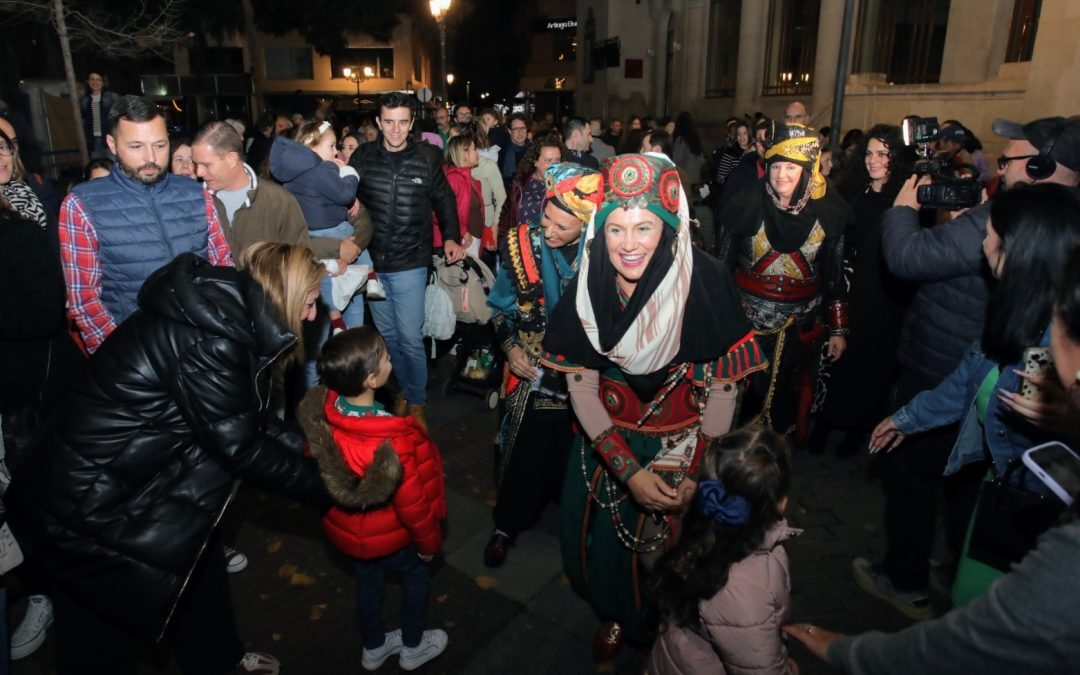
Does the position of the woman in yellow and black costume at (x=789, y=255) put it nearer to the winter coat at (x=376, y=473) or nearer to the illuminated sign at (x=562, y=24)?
the winter coat at (x=376, y=473)

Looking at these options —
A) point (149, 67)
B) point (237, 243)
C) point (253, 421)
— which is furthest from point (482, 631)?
point (149, 67)

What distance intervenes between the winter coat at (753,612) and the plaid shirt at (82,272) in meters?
3.17

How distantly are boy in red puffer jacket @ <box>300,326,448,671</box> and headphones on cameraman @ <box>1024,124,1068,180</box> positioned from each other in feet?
9.47

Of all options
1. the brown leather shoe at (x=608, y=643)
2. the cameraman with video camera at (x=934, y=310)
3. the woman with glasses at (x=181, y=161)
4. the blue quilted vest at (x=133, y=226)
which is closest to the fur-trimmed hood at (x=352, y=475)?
the brown leather shoe at (x=608, y=643)

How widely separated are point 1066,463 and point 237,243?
410cm

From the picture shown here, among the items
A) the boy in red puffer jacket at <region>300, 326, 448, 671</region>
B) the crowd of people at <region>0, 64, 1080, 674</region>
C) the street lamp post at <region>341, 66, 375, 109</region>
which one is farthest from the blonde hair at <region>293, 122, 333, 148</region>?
the street lamp post at <region>341, 66, 375, 109</region>

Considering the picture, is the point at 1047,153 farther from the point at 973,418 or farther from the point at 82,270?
the point at 82,270

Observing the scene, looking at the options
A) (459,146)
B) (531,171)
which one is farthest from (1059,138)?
(459,146)

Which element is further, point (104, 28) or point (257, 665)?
point (104, 28)

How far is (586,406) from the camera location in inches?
113

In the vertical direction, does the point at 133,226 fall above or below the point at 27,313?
above

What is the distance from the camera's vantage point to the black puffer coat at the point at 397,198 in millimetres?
5266

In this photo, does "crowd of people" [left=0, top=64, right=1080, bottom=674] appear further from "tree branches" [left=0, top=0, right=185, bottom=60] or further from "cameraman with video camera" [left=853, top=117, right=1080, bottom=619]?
"tree branches" [left=0, top=0, right=185, bottom=60]

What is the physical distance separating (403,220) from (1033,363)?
413 centimetres
